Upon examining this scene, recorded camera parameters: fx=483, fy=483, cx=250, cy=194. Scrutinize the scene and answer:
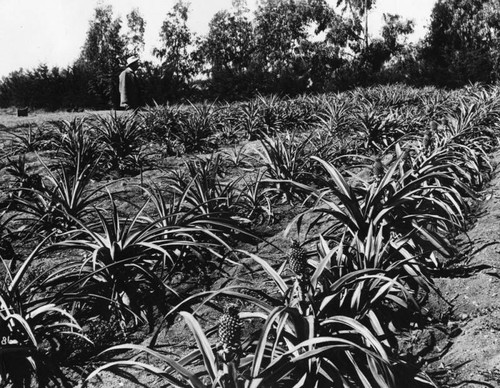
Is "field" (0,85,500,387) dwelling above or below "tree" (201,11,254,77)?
below

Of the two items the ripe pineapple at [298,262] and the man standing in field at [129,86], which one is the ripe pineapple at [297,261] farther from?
the man standing in field at [129,86]

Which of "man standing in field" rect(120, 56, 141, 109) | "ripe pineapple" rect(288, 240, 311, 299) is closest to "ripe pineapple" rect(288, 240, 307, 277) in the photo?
"ripe pineapple" rect(288, 240, 311, 299)

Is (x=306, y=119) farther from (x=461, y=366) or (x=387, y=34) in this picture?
(x=387, y=34)

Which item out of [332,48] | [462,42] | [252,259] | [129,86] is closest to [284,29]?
[332,48]

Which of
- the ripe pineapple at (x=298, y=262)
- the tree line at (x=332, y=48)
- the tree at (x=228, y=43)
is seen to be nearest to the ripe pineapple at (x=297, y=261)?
the ripe pineapple at (x=298, y=262)

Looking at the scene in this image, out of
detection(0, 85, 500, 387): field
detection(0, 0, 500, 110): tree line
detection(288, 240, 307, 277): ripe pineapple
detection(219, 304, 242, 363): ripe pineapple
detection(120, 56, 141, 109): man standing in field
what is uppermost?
detection(0, 0, 500, 110): tree line

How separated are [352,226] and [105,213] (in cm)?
238

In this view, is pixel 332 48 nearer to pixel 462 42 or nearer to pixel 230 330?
pixel 462 42

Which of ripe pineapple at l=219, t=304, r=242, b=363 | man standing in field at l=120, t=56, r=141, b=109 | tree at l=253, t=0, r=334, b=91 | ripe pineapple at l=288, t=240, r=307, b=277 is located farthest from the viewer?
tree at l=253, t=0, r=334, b=91

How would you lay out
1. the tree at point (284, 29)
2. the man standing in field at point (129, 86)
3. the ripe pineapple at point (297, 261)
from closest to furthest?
the ripe pineapple at point (297, 261) < the man standing in field at point (129, 86) < the tree at point (284, 29)

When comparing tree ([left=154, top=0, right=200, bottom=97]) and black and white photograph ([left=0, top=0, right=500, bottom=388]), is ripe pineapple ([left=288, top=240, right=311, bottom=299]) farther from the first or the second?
tree ([left=154, top=0, right=200, bottom=97])

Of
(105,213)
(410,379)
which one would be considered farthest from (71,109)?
(410,379)

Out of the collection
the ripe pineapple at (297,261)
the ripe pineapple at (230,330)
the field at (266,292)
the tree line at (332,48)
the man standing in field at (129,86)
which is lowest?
the field at (266,292)

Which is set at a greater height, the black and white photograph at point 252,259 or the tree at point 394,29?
the tree at point 394,29
